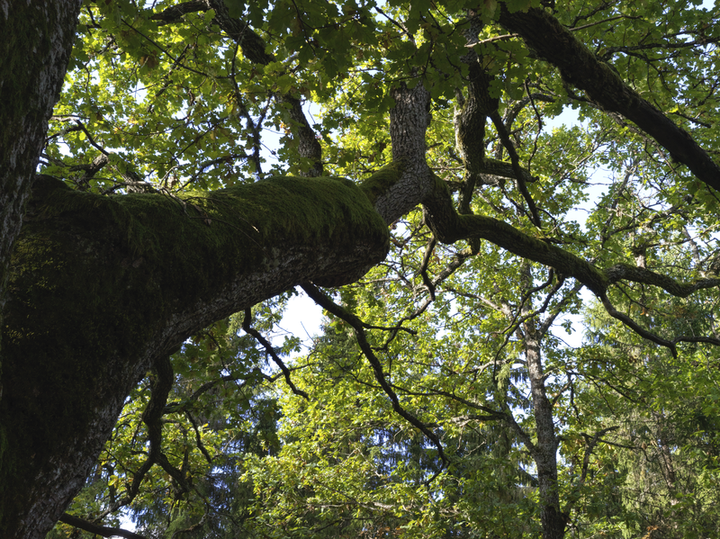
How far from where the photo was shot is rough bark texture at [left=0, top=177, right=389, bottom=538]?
123 cm

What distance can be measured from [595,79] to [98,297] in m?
3.56

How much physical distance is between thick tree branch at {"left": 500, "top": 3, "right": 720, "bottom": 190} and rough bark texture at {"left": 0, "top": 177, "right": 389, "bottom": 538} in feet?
7.13

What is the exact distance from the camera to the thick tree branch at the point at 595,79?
3.08 meters

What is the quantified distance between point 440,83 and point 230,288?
5.62 ft

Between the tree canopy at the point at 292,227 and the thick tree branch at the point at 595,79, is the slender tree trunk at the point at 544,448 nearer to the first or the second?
the tree canopy at the point at 292,227

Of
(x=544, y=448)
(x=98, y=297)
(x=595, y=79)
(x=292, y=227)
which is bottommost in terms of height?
(x=98, y=297)

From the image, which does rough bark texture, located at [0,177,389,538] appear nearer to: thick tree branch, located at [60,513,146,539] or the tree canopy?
the tree canopy

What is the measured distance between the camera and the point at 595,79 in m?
3.32

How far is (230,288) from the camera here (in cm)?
199

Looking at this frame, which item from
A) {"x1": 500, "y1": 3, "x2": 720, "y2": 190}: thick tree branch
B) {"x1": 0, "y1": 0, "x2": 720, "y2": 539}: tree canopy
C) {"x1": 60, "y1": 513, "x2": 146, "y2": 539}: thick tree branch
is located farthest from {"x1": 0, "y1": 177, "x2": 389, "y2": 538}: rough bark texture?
{"x1": 500, "y1": 3, "x2": 720, "y2": 190}: thick tree branch

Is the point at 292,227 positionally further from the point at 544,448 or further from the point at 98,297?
the point at 544,448

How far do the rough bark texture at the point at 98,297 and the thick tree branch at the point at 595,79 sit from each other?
2174 millimetres

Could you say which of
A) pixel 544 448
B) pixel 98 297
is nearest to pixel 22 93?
pixel 98 297

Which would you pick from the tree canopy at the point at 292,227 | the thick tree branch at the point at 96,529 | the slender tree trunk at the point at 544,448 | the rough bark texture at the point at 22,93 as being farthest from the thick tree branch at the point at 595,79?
the slender tree trunk at the point at 544,448
